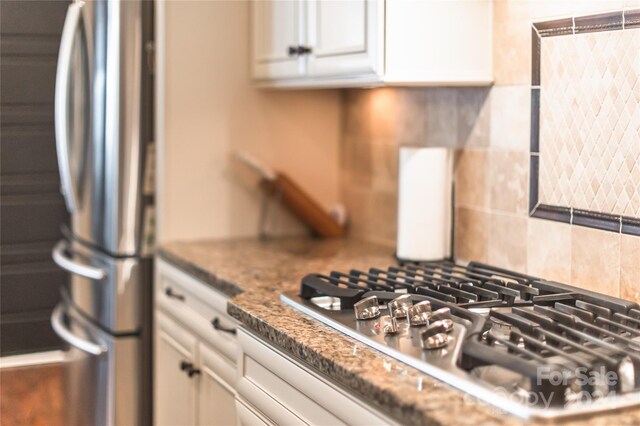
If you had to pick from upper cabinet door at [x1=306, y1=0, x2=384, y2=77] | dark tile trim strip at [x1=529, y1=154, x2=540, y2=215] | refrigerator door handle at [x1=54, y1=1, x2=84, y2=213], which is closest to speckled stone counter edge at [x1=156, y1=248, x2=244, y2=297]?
refrigerator door handle at [x1=54, y1=1, x2=84, y2=213]

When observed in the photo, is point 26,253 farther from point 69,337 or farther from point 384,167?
point 384,167

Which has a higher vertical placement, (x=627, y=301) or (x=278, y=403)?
(x=627, y=301)

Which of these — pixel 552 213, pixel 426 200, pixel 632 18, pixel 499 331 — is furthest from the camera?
pixel 426 200

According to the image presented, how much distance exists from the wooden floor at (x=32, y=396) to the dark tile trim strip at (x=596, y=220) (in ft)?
5.72

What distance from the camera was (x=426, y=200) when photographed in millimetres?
2379

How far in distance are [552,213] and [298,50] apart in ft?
2.79

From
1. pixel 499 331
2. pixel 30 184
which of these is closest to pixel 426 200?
pixel 499 331

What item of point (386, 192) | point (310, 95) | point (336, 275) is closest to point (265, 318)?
point (336, 275)

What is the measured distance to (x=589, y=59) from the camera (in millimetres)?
1925

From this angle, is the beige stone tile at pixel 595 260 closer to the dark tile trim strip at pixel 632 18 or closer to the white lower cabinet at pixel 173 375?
the dark tile trim strip at pixel 632 18

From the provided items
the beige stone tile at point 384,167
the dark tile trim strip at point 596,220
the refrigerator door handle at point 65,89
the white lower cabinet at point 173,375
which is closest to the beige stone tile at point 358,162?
the beige stone tile at point 384,167

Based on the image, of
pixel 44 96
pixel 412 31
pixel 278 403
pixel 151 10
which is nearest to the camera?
pixel 278 403

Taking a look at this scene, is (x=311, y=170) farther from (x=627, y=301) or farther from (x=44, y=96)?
(x=627, y=301)

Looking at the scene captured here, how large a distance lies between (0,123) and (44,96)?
167 mm
